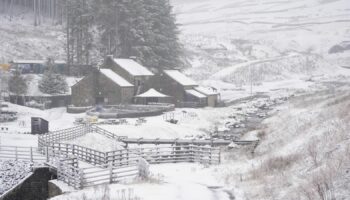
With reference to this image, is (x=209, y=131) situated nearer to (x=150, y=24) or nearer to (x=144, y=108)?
(x=144, y=108)

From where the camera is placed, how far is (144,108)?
63594 mm

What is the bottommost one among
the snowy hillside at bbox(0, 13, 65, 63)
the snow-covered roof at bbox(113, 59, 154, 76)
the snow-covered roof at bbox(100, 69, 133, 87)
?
the snow-covered roof at bbox(100, 69, 133, 87)

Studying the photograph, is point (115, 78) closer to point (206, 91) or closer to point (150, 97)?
point (150, 97)

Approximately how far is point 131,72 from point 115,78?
2924 millimetres

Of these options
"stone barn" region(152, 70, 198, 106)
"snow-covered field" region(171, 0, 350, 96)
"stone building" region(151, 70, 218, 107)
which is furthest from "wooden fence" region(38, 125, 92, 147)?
"snow-covered field" region(171, 0, 350, 96)

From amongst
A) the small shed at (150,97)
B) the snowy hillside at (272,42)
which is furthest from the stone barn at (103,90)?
the snowy hillside at (272,42)

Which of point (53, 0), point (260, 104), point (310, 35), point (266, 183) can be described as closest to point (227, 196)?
point (266, 183)

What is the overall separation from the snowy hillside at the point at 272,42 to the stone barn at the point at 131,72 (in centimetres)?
4558

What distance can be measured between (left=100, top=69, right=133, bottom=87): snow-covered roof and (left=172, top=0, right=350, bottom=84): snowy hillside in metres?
49.2

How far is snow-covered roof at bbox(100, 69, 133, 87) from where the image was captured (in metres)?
68.5

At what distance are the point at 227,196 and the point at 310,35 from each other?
158365 mm

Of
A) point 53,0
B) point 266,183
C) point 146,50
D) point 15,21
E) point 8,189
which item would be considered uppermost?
point 53,0

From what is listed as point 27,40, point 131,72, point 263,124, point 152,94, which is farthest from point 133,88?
point 27,40

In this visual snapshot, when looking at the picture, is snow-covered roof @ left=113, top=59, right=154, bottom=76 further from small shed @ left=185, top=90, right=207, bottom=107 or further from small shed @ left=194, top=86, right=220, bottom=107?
small shed @ left=194, top=86, right=220, bottom=107
